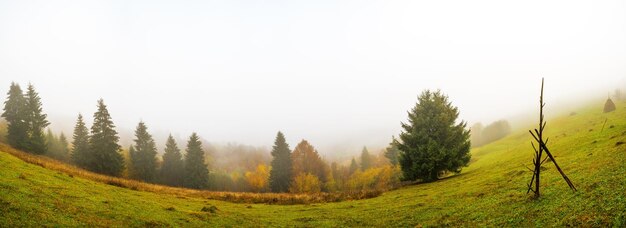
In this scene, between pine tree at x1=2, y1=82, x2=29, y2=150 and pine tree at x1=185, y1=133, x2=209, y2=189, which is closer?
pine tree at x1=2, y1=82, x2=29, y2=150

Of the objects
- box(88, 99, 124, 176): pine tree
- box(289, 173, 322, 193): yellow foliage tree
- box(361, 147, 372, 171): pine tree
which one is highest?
box(88, 99, 124, 176): pine tree

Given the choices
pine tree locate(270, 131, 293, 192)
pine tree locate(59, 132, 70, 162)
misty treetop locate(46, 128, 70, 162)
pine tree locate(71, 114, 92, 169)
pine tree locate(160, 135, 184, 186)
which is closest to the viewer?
pine tree locate(71, 114, 92, 169)

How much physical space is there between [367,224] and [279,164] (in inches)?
2928

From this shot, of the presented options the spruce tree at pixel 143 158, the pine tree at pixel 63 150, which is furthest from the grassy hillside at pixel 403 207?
the pine tree at pixel 63 150

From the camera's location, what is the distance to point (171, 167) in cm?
10169

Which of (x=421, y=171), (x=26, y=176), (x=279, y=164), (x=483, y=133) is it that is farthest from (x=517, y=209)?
(x=483, y=133)

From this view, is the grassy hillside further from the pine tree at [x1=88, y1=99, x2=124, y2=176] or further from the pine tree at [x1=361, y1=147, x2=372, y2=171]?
the pine tree at [x1=361, y1=147, x2=372, y2=171]

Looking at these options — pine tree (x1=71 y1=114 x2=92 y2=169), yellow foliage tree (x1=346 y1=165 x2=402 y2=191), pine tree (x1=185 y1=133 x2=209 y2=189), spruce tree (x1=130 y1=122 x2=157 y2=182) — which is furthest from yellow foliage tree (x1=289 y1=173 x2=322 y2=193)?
pine tree (x1=71 y1=114 x2=92 y2=169)

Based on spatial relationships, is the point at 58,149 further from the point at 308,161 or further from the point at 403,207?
the point at 403,207

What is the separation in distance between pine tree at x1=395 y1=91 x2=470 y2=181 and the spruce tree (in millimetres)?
76371

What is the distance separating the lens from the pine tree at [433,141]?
161 ft

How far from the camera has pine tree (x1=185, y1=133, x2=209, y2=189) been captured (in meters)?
92.9

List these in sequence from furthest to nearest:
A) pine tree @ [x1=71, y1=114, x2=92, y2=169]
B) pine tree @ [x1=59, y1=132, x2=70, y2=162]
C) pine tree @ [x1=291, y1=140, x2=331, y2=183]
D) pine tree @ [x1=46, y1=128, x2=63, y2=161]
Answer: pine tree @ [x1=291, y1=140, x2=331, y2=183] → pine tree @ [x1=59, y1=132, x2=70, y2=162] → pine tree @ [x1=46, y1=128, x2=63, y2=161] → pine tree @ [x1=71, y1=114, x2=92, y2=169]

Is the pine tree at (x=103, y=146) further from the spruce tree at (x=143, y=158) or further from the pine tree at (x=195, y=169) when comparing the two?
the pine tree at (x=195, y=169)
